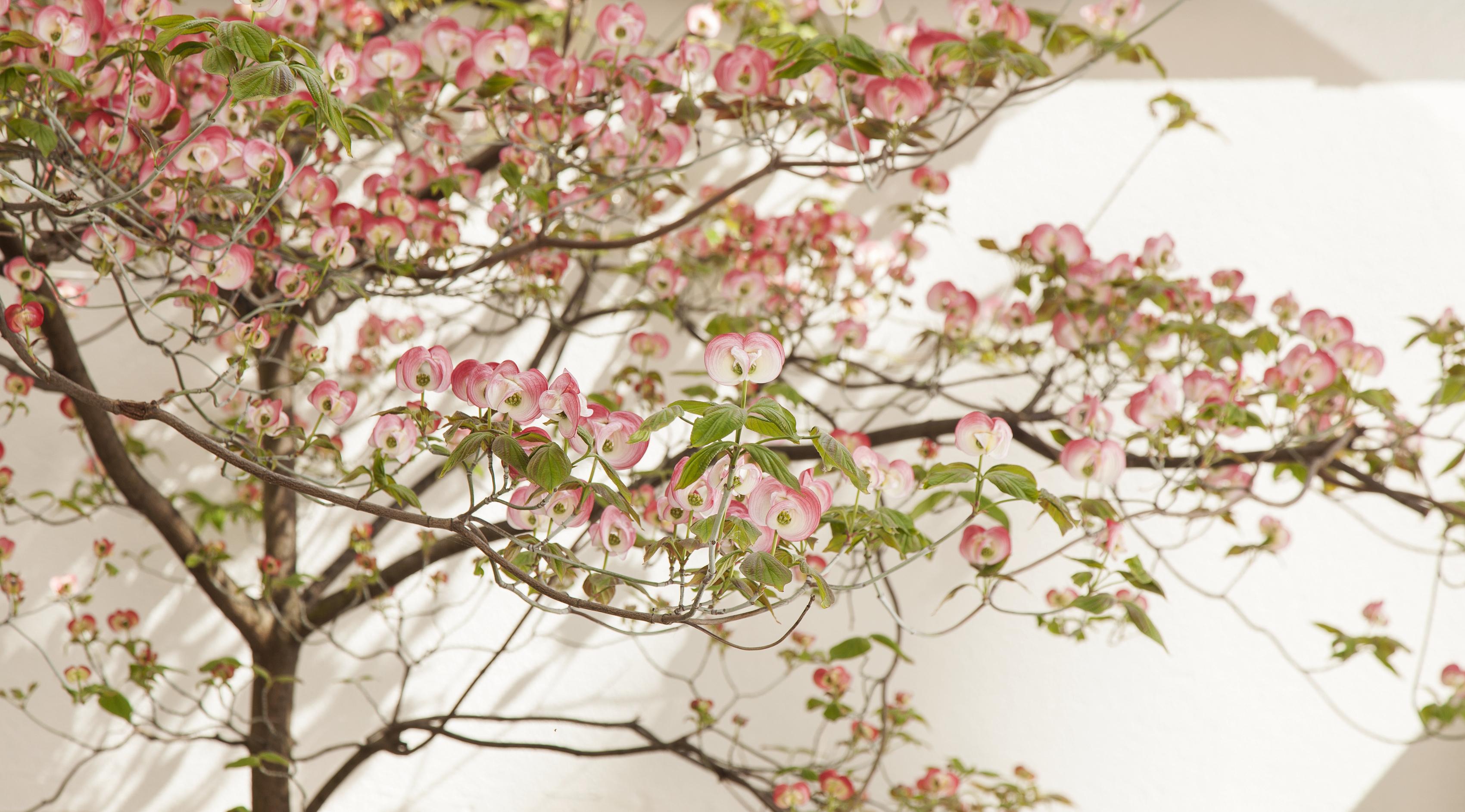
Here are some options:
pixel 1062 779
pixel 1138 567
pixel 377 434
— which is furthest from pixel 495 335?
pixel 1062 779

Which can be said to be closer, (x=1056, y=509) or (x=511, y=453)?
(x=511, y=453)

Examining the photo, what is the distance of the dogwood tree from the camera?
0.75 metres

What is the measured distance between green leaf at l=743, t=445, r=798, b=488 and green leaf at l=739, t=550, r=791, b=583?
Answer: 0.07 meters

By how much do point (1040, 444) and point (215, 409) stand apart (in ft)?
4.15

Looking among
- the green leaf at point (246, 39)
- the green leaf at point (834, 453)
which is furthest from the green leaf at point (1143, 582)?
the green leaf at point (246, 39)

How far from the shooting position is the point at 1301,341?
166 cm

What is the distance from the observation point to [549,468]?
66 centimetres

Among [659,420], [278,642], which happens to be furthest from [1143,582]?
[278,642]

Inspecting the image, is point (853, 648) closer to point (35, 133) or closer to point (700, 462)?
point (700, 462)

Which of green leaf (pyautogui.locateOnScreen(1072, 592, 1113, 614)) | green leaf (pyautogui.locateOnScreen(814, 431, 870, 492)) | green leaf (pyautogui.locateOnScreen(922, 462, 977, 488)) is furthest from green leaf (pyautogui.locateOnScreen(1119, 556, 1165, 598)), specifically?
green leaf (pyautogui.locateOnScreen(814, 431, 870, 492))

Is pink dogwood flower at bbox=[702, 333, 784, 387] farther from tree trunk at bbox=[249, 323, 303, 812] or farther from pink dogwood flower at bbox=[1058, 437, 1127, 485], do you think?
tree trunk at bbox=[249, 323, 303, 812]

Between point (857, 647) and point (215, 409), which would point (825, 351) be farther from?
point (215, 409)

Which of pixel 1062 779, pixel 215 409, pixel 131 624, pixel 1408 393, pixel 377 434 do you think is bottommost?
pixel 1062 779

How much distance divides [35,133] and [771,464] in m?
0.77
